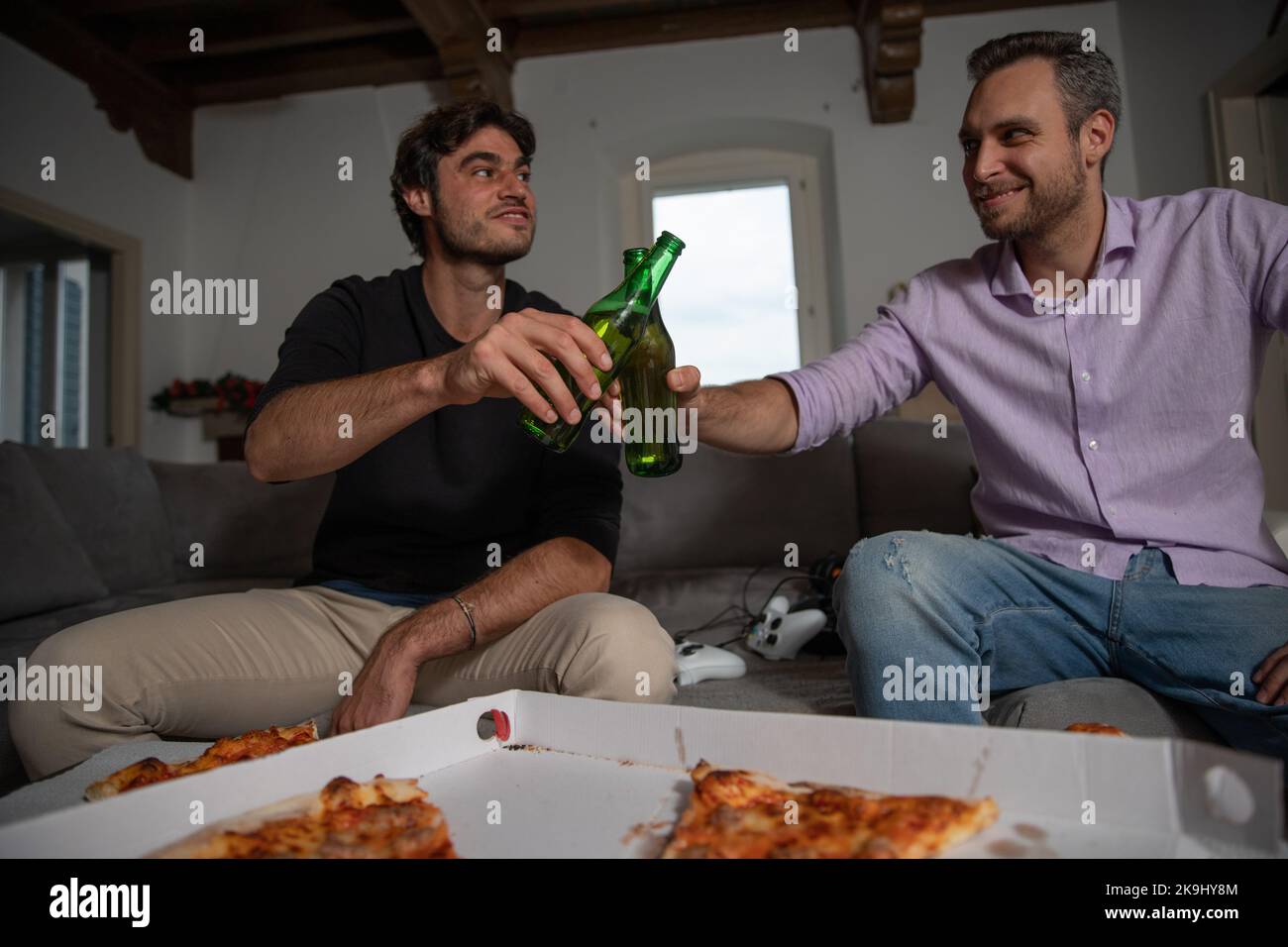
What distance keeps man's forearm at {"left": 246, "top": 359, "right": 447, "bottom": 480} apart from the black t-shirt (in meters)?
0.19

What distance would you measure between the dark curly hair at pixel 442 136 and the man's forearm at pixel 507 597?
73 cm

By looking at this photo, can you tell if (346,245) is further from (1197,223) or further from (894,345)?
(1197,223)

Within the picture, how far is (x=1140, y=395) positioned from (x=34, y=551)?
2.17 meters

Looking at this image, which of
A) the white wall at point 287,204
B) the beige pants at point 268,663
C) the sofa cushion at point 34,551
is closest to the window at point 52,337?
the white wall at point 287,204

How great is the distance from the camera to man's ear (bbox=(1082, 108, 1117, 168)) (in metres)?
1.26

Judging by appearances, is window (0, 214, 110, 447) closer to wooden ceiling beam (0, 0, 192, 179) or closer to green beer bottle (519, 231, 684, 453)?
wooden ceiling beam (0, 0, 192, 179)

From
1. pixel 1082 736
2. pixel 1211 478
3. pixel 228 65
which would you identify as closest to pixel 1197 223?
pixel 1211 478

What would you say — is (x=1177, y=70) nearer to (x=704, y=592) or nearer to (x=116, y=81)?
(x=704, y=592)

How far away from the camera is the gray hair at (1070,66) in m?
1.25

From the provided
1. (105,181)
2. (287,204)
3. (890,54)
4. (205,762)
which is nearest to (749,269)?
(890,54)

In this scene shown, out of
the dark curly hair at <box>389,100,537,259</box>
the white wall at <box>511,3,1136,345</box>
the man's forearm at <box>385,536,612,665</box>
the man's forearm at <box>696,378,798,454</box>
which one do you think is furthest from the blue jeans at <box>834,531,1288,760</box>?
the white wall at <box>511,3,1136,345</box>

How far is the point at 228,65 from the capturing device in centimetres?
467

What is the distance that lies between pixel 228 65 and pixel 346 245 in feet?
3.82

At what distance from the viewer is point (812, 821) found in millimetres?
570
